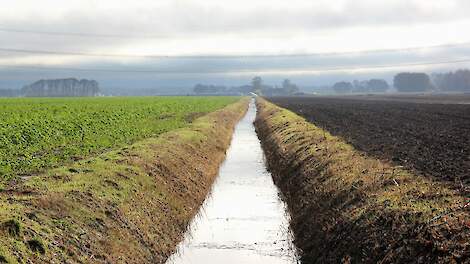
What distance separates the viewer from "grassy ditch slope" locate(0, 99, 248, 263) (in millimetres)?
14086

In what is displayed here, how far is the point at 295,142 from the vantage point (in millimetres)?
38969

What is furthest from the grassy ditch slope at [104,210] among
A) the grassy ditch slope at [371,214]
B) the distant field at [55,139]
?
the grassy ditch slope at [371,214]

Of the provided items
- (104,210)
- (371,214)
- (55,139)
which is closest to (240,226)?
(104,210)

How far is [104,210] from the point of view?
18406 mm

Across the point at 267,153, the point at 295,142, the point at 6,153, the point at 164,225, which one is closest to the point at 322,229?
the point at 164,225

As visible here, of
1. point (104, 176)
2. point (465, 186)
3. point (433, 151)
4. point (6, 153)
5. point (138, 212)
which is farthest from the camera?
point (433, 151)

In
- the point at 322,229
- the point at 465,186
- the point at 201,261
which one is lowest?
the point at 201,261

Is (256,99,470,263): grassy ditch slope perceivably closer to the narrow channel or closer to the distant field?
the narrow channel

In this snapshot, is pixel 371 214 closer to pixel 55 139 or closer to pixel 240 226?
pixel 240 226

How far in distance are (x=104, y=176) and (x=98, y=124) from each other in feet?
81.9

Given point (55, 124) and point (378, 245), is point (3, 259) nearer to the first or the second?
point (378, 245)

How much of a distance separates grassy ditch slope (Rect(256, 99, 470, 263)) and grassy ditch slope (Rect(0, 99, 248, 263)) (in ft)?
17.2

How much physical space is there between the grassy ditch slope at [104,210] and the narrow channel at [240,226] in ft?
2.34

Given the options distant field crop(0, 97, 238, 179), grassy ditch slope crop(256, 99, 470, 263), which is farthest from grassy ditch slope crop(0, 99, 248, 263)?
grassy ditch slope crop(256, 99, 470, 263)
